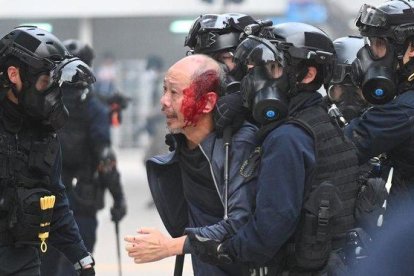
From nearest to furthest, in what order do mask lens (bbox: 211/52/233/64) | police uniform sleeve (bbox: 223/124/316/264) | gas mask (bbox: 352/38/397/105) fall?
police uniform sleeve (bbox: 223/124/316/264) → gas mask (bbox: 352/38/397/105) → mask lens (bbox: 211/52/233/64)

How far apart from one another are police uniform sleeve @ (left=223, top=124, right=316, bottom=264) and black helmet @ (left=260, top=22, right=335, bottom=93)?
27 centimetres

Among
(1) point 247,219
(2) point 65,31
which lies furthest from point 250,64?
(2) point 65,31

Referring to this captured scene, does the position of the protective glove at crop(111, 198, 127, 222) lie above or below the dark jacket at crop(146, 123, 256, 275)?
below

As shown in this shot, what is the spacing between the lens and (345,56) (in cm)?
550

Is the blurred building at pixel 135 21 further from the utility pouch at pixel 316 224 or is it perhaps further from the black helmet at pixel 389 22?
the utility pouch at pixel 316 224

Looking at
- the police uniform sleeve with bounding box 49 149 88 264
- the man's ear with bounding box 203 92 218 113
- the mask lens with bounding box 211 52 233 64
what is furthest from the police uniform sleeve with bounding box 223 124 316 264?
the police uniform sleeve with bounding box 49 149 88 264

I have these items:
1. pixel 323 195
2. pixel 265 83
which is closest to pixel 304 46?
pixel 265 83

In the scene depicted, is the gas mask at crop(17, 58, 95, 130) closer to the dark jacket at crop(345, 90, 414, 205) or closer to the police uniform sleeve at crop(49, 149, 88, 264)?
the police uniform sleeve at crop(49, 149, 88, 264)

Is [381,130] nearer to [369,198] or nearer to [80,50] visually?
[369,198]

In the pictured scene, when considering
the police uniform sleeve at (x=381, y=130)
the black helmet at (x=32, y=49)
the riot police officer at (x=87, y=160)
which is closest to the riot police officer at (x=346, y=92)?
the police uniform sleeve at (x=381, y=130)

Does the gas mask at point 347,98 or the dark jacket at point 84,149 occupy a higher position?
the gas mask at point 347,98

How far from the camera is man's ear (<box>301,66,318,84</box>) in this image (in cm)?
389

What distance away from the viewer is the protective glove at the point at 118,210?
7.41m

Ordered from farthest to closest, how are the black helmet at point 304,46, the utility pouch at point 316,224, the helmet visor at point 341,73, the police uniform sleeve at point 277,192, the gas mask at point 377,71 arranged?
the helmet visor at point 341,73 → the gas mask at point 377,71 → the black helmet at point 304,46 → the utility pouch at point 316,224 → the police uniform sleeve at point 277,192
